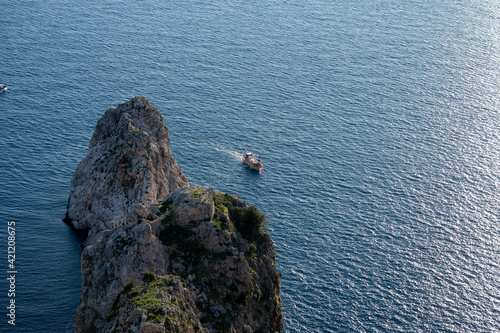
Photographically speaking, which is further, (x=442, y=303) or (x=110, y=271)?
(x=442, y=303)

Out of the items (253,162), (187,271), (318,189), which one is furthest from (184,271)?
(253,162)

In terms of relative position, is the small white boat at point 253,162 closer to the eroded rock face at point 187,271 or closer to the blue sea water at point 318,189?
the blue sea water at point 318,189

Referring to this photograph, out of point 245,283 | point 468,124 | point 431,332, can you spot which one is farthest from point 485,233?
point 245,283

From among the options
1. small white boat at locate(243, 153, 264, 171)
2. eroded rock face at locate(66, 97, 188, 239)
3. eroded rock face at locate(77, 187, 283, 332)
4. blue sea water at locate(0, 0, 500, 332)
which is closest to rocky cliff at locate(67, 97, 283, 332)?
eroded rock face at locate(77, 187, 283, 332)

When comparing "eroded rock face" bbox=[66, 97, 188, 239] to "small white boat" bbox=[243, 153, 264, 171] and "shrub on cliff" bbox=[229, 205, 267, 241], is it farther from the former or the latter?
"small white boat" bbox=[243, 153, 264, 171]

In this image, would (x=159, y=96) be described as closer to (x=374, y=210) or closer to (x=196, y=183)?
(x=196, y=183)

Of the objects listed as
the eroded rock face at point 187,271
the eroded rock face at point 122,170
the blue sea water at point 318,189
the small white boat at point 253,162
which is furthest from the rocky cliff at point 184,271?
the small white boat at point 253,162
